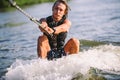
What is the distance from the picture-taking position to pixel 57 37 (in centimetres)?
909

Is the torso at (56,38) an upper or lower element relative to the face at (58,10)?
lower

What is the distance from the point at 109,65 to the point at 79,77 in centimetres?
142

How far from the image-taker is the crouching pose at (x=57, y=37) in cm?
828

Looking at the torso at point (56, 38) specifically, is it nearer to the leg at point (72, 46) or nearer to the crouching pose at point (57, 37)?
the crouching pose at point (57, 37)

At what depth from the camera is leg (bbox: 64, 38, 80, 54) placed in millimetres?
8641

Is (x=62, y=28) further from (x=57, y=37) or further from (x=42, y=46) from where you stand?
(x=42, y=46)

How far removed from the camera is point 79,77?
7516mm

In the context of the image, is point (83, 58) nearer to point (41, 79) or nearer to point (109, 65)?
point (109, 65)

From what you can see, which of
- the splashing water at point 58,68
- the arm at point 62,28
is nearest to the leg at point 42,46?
the splashing water at point 58,68

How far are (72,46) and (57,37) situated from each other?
0.63 metres

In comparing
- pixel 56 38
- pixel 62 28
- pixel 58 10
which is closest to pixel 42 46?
pixel 62 28

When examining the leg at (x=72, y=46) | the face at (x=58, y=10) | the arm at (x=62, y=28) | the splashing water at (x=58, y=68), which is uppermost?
the face at (x=58, y=10)

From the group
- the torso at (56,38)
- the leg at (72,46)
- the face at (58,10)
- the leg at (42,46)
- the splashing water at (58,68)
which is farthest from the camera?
the torso at (56,38)

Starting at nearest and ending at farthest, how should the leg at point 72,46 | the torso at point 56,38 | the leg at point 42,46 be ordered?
the leg at point 42,46, the leg at point 72,46, the torso at point 56,38
